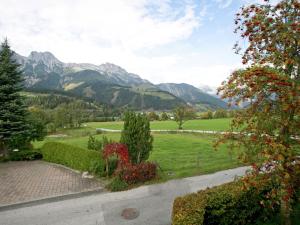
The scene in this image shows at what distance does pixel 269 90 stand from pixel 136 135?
12614mm

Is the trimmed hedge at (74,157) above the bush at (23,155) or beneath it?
above

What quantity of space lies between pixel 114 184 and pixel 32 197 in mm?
4446

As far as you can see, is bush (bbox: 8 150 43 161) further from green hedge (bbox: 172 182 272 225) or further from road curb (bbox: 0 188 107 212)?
green hedge (bbox: 172 182 272 225)

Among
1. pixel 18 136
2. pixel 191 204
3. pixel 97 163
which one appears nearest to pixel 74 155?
pixel 97 163

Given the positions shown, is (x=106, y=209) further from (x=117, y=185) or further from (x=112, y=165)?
(x=112, y=165)

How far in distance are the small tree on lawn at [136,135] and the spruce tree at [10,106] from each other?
489 inches

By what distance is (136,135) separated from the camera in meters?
17.9

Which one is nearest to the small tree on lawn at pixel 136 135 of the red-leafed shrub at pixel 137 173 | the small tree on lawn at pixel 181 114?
the red-leafed shrub at pixel 137 173

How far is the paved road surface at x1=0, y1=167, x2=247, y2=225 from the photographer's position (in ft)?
34.6

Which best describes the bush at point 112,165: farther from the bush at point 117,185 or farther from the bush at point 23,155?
the bush at point 23,155

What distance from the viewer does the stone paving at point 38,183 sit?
1382 centimetres

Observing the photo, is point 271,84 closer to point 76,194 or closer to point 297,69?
point 297,69

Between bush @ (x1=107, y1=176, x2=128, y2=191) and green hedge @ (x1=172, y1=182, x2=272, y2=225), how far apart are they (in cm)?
662

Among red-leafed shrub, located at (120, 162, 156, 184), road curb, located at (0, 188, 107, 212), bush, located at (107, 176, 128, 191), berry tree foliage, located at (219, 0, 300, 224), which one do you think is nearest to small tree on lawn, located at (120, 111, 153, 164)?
red-leafed shrub, located at (120, 162, 156, 184)
